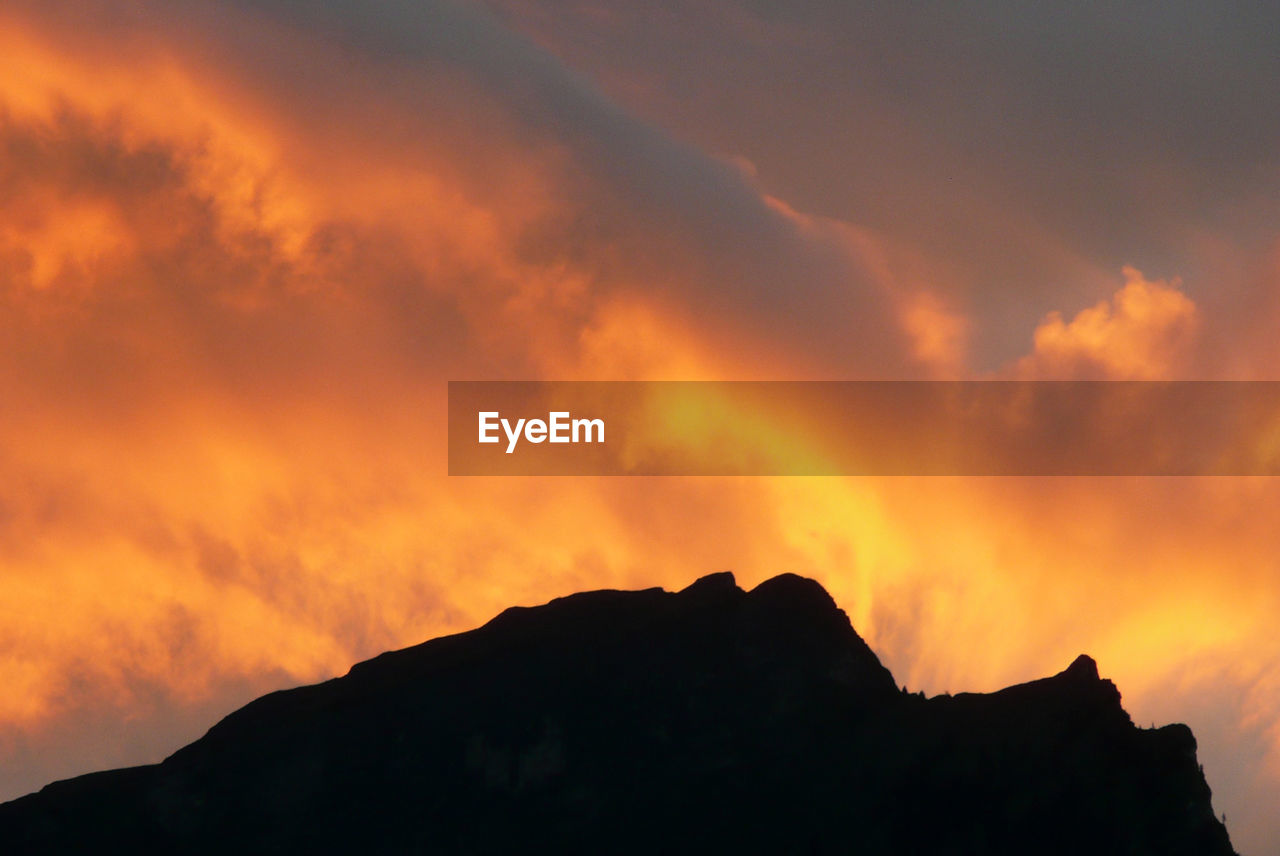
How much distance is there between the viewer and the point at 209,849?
115m

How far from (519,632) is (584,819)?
745 inches

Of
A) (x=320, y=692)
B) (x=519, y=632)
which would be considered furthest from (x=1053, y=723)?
(x=320, y=692)

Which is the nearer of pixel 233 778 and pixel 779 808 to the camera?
pixel 779 808

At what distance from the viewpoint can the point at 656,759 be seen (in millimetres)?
113500

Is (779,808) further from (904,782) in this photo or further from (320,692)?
(320,692)

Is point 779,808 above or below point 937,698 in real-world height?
below

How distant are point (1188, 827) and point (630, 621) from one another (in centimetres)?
4901

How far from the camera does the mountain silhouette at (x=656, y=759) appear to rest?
347 ft

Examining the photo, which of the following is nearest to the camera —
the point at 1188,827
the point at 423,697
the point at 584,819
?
the point at 1188,827

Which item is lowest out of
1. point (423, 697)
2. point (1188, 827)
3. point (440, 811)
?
point (1188, 827)

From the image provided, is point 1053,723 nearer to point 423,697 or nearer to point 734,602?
point 734,602

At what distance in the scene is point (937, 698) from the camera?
113 meters

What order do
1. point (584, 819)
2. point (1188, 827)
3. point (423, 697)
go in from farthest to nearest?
1. point (423, 697)
2. point (584, 819)
3. point (1188, 827)

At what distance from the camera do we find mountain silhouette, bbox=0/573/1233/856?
106 m
